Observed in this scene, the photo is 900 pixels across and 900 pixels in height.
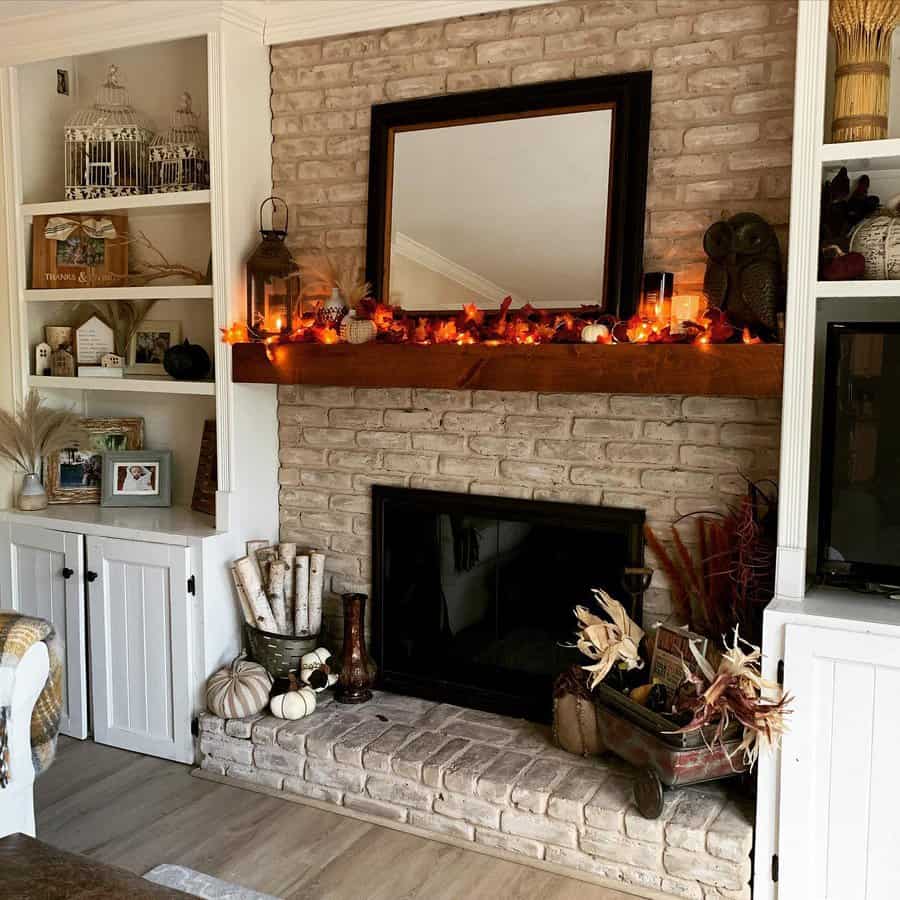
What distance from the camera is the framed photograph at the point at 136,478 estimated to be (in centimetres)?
393

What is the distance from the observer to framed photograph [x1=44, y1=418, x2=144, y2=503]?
402 cm

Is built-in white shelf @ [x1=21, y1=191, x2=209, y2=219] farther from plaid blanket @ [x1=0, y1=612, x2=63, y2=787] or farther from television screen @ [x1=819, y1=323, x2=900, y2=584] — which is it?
television screen @ [x1=819, y1=323, x2=900, y2=584]

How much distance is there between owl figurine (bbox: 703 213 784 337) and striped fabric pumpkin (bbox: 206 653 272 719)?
1.94 m

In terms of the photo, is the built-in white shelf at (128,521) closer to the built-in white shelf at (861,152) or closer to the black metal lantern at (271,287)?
the black metal lantern at (271,287)

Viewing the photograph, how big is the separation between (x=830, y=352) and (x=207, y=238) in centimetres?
241

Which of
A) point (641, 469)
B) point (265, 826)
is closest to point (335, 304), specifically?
point (641, 469)

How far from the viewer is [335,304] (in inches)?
136

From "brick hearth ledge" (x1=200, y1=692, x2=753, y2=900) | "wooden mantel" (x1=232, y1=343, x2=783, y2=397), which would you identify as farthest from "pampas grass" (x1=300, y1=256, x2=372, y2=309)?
"brick hearth ledge" (x1=200, y1=692, x2=753, y2=900)

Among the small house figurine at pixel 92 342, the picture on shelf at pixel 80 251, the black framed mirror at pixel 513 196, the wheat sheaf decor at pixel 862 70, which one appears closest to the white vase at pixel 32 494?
the small house figurine at pixel 92 342

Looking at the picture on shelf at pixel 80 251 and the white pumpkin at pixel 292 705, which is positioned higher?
the picture on shelf at pixel 80 251

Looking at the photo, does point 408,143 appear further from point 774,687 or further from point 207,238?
point 774,687

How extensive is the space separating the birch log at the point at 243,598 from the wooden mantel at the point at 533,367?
679mm

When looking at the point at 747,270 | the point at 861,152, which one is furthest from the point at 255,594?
the point at 861,152

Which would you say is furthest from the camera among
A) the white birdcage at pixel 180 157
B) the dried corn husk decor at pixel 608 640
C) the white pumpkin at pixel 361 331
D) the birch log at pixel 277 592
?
the white birdcage at pixel 180 157
